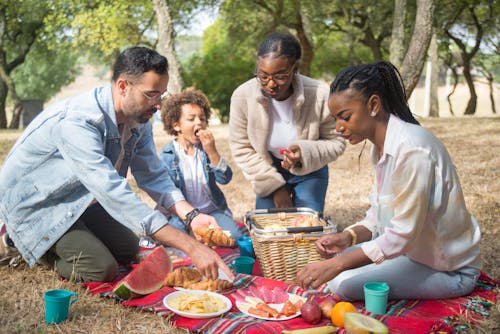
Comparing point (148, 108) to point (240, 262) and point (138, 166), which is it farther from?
point (240, 262)

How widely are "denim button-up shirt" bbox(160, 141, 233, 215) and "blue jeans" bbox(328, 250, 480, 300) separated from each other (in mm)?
1860

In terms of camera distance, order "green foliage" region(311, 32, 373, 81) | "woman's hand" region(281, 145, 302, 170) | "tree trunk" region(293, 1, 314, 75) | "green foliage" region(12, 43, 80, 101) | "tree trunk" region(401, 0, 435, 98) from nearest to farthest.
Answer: "woman's hand" region(281, 145, 302, 170)
"tree trunk" region(401, 0, 435, 98)
"tree trunk" region(293, 1, 314, 75)
"green foliage" region(311, 32, 373, 81)
"green foliage" region(12, 43, 80, 101)

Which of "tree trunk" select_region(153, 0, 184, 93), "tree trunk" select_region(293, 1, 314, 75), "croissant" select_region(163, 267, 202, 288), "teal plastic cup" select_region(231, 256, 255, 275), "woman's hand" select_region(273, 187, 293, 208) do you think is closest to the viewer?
"croissant" select_region(163, 267, 202, 288)

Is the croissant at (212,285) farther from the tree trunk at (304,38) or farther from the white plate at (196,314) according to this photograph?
the tree trunk at (304,38)

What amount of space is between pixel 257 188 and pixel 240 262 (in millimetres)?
927

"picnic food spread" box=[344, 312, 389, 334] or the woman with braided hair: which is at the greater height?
the woman with braided hair

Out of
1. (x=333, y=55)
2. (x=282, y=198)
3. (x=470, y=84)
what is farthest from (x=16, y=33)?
(x=282, y=198)

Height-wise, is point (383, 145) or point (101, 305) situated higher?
point (383, 145)

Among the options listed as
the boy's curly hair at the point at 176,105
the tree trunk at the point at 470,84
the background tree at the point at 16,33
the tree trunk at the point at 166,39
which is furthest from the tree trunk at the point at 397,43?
the background tree at the point at 16,33

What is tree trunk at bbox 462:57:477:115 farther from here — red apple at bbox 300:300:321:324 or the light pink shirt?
red apple at bbox 300:300:321:324

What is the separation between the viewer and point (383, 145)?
3.17 metres

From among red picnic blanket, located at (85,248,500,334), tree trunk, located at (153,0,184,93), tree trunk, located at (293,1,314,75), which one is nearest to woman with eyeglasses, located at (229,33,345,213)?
red picnic blanket, located at (85,248,500,334)

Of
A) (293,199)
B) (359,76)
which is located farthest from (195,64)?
(359,76)

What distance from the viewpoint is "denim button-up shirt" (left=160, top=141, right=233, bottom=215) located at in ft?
15.9
